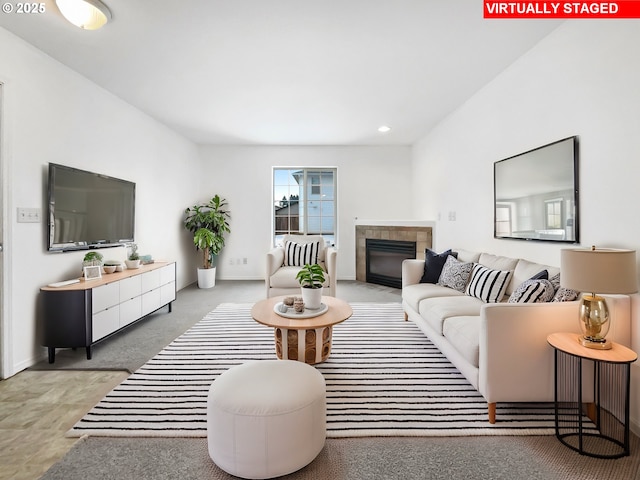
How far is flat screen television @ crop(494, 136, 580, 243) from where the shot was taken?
2311 millimetres

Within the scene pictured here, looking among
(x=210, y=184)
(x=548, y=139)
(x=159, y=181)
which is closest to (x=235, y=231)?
(x=210, y=184)

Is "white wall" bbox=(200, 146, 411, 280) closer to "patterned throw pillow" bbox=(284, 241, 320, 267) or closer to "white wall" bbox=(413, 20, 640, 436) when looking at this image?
"patterned throw pillow" bbox=(284, 241, 320, 267)

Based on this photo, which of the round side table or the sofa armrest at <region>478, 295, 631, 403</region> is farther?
the sofa armrest at <region>478, 295, 631, 403</region>

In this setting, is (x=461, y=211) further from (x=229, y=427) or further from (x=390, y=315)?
(x=229, y=427)

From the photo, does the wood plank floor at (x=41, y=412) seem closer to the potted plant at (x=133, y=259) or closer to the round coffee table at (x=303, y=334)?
the round coffee table at (x=303, y=334)

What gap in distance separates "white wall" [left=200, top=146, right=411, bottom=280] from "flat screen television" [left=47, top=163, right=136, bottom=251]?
7.65 feet

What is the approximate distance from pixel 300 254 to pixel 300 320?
230 cm

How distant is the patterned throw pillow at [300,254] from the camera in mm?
4660

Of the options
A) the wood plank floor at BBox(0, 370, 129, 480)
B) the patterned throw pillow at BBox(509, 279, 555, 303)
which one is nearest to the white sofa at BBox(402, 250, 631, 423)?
the patterned throw pillow at BBox(509, 279, 555, 303)

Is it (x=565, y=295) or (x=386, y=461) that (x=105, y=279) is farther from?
(x=565, y=295)

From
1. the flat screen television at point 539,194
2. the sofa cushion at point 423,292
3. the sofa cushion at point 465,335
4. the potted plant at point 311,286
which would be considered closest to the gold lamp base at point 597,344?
the sofa cushion at point 465,335

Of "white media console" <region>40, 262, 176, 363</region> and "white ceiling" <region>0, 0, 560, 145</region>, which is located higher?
"white ceiling" <region>0, 0, 560, 145</region>

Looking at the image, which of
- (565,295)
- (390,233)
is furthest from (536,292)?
(390,233)

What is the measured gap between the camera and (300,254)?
15.4 feet
